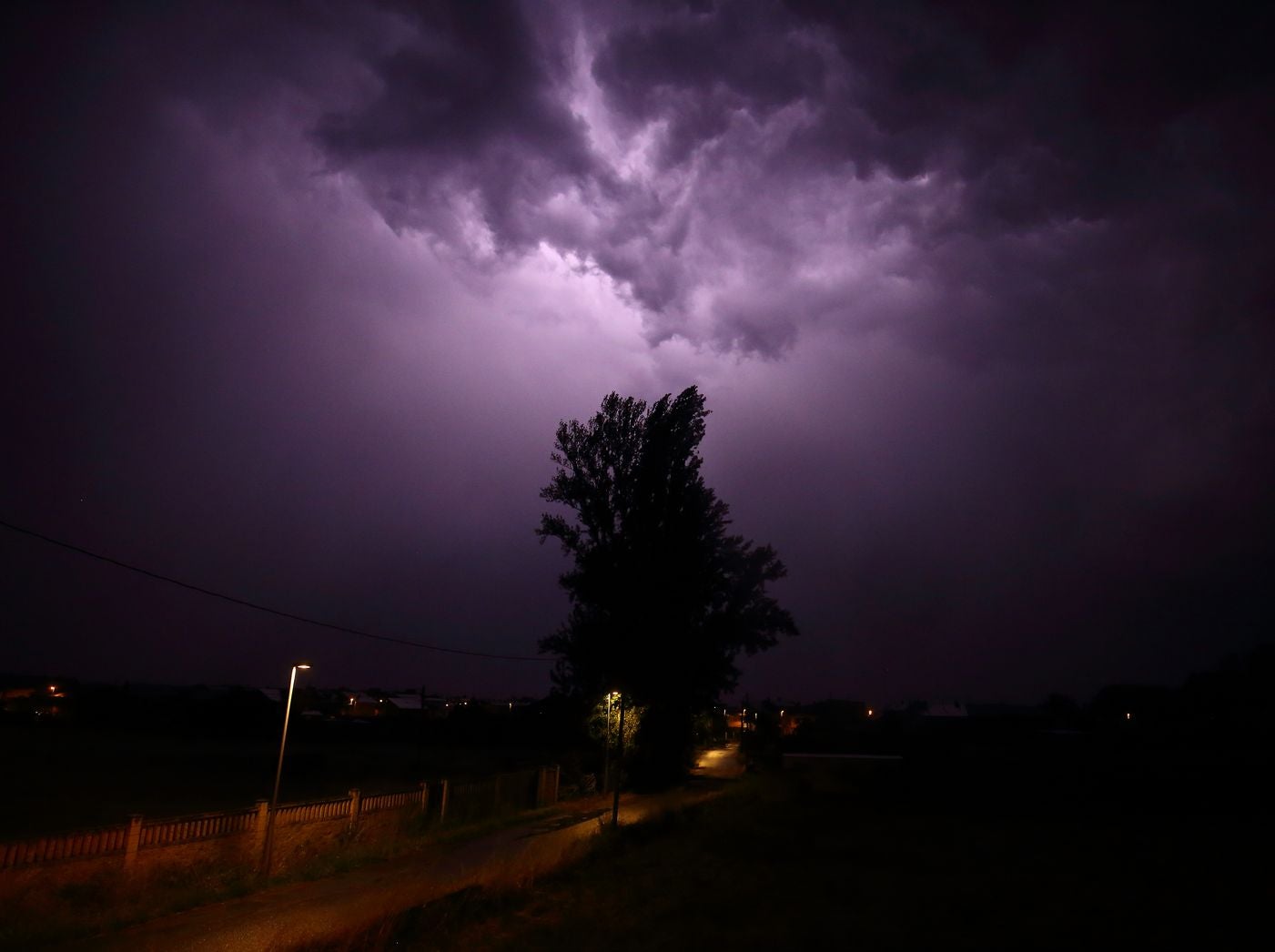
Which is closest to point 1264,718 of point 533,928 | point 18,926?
point 533,928

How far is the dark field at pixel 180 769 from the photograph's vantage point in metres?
22.9

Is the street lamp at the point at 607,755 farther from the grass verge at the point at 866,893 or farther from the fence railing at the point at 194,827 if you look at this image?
the fence railing at the point at 194,827

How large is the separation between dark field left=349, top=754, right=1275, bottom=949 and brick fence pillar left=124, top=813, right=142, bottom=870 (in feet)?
14.4

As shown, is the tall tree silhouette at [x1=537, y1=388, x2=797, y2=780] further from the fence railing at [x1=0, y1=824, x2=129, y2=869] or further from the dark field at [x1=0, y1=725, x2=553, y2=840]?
the fence railing at [x1=0, y1=824, x2=129, y2=869]

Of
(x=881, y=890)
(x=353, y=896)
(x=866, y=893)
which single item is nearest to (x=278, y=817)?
(x=353, y=896)

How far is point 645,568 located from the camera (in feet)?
106

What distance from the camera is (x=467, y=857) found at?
58.7 feet

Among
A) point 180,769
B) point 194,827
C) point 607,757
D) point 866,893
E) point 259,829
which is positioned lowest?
point 866,893

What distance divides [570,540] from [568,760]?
8252mm

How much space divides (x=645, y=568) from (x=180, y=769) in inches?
802

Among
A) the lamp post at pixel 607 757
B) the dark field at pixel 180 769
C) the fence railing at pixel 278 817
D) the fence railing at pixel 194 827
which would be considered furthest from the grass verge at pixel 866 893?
the dark field at pixel 180 769

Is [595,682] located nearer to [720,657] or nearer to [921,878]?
[720,657]

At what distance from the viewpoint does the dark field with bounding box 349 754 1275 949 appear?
12.1m

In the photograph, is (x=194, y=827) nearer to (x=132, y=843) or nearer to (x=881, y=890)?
(x=132, y=843)
